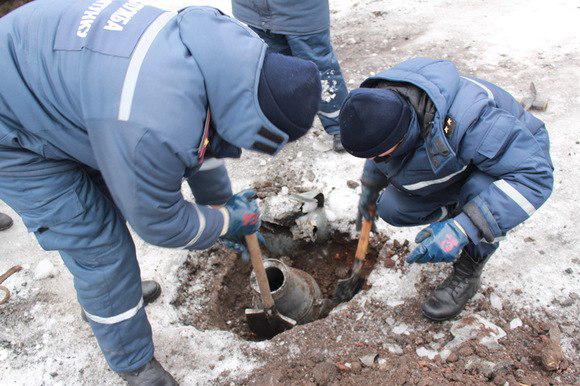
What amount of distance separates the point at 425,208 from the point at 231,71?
1513mm

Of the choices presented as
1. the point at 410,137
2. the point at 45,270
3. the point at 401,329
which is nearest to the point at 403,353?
the point at 401,329

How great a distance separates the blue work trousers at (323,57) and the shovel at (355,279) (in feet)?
3.32

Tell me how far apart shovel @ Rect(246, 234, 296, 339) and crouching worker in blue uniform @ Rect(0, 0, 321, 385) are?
0.58 meters

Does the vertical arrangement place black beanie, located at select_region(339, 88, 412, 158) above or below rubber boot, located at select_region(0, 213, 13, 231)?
above

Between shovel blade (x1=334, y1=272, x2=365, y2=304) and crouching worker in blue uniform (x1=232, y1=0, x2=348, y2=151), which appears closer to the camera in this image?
shovel blade (x1=334, y1=272, x2=365, y2=304)

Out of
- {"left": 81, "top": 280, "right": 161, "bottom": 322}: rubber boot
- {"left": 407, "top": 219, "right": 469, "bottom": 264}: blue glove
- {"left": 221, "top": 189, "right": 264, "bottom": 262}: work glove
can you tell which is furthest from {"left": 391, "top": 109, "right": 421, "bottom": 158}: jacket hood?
{"left": 81, "top": 280, "right": 161, "bottom": 322}: rubber boot

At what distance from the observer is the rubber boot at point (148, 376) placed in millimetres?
2182

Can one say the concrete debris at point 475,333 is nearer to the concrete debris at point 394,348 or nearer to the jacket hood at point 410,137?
the concrete debris at point 394,348

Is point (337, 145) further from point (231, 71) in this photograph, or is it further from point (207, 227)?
point (231, 71)

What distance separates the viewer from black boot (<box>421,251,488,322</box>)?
233 cm

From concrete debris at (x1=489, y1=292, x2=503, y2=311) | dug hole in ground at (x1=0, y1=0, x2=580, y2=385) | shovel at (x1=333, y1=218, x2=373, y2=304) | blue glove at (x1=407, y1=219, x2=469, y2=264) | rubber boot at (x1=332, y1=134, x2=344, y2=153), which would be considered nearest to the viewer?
blue glove at (x1=407, y1=219, x2=469, y2=264)

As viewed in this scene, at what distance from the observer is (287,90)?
143 centimetres

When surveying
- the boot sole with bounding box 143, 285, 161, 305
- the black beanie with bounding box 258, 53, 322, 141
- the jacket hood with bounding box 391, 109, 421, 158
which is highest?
the black beanie with bounding box 258, 53, 322, 141

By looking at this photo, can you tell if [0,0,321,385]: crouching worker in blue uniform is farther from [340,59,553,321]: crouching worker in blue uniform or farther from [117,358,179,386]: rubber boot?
[117,358,179,386]: rubber boot
